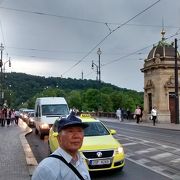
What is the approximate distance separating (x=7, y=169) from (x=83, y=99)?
120088 millimetres

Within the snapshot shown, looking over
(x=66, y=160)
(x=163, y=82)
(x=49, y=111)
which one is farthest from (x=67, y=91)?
(x=66, y=160)

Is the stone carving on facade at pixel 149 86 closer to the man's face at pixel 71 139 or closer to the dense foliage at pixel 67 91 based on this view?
the man's face at pixel 71 139

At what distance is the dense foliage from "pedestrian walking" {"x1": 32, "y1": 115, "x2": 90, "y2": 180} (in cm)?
12331

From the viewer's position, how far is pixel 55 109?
28547mm

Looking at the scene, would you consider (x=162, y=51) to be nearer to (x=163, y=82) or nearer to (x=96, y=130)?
(x=163, y=82)

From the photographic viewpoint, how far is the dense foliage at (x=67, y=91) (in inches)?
5212

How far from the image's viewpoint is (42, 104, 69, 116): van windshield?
28.3 m

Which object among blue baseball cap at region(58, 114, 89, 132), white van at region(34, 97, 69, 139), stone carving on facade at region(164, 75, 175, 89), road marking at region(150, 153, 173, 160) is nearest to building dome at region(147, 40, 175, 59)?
stone carving on facade at region(164, 75, 175, 89)

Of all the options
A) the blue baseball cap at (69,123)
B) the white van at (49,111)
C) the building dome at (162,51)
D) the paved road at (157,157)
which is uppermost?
the building dome at (162,51)

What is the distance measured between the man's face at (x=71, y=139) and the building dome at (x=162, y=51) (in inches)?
2006

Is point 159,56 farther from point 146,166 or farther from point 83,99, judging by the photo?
point 83,99

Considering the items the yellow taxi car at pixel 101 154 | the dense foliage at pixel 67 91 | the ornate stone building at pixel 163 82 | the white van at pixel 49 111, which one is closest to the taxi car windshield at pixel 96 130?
the yellow taxi car at pixel 101 154

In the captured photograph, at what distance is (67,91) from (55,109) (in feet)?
429

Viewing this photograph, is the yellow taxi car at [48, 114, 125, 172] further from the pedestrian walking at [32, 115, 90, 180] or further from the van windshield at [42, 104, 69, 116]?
the van windshield at [42, 104, 69, 116]
